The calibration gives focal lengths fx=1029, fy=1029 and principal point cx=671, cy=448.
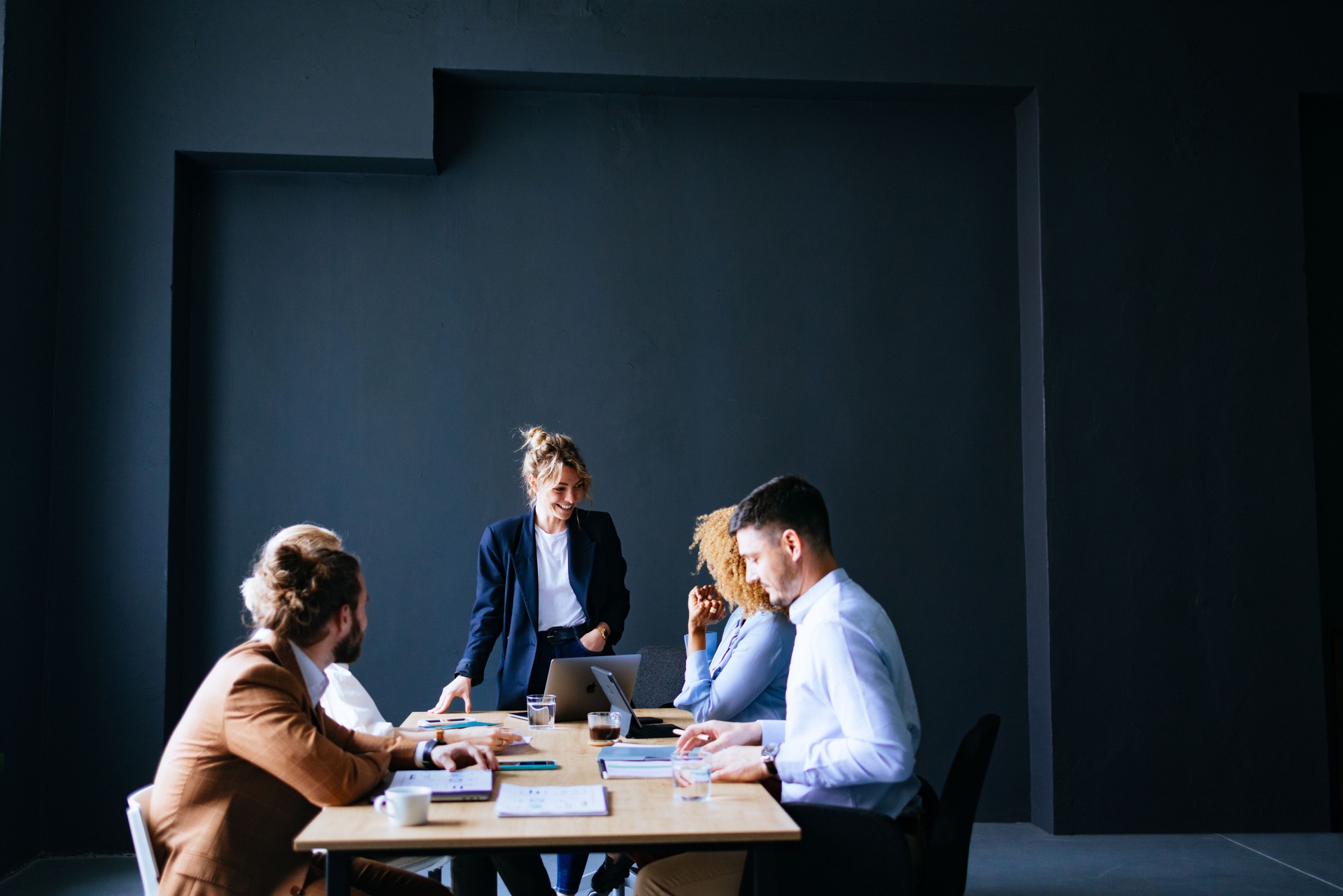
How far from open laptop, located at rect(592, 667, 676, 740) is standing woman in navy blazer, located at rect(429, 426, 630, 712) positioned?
0.72m

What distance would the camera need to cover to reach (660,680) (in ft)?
11.7

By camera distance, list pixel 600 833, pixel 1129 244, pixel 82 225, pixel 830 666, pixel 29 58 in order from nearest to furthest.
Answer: pixel 600 833 < pixel 830 666 < pixel 29 58 < pixel 82 225 < pixel 1129 244

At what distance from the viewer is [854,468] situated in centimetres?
472

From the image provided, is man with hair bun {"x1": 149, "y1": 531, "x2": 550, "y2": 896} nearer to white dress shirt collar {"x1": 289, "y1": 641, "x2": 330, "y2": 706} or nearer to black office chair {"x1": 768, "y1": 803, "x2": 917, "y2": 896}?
white dress shirt collar {"x1": 289, "y1": 641, "x2": 330, "y2": 706}

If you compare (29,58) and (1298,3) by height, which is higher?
(1298,3)

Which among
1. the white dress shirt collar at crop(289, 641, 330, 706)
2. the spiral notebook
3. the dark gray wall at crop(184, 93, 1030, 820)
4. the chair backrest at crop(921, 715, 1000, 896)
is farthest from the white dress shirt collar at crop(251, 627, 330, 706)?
the dark gray wall at crop(184, 93, 1030, 820)

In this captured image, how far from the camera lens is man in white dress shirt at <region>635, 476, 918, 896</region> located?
2.01m

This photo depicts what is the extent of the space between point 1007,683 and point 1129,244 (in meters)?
Answer: 2.07

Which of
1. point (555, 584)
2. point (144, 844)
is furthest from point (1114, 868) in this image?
point (144, 844)

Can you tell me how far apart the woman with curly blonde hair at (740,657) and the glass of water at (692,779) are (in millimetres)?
697

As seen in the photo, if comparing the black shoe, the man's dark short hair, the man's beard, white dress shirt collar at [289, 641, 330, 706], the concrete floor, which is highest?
the man's dark short hair

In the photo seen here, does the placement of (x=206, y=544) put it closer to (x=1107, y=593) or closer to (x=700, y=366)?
(x=700, y=366)

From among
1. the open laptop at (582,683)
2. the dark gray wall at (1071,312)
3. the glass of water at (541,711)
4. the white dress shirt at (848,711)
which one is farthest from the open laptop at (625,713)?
the dark gray wall at (1071,312)

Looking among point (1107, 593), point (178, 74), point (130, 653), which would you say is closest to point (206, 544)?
point (130, 653)
